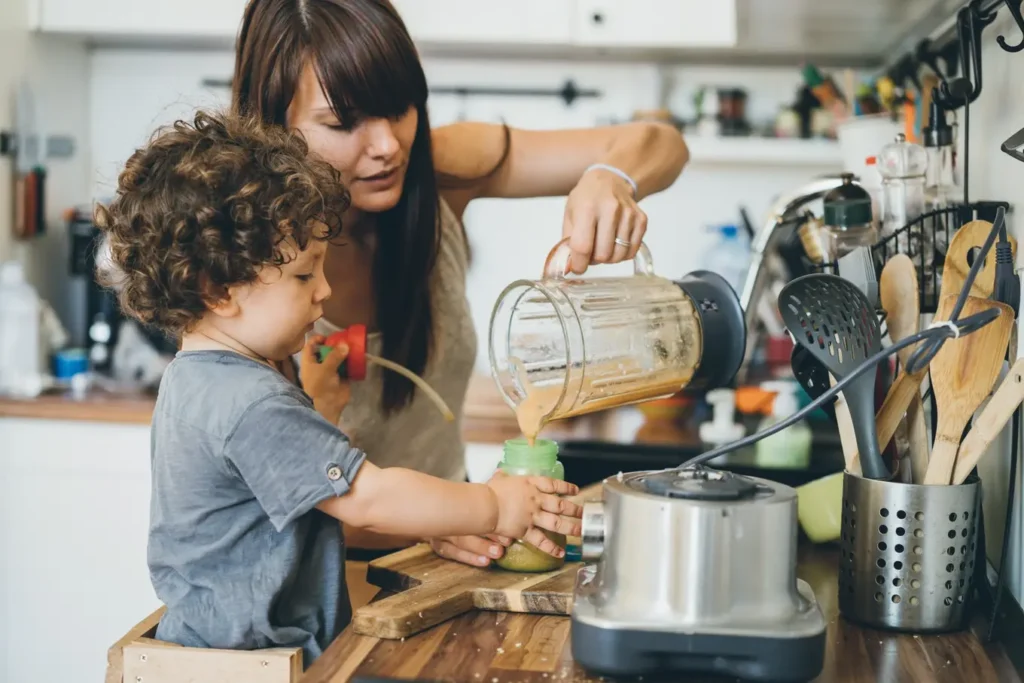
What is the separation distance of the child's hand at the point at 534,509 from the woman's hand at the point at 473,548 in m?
0.02

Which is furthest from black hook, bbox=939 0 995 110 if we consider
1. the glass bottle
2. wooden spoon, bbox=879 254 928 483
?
wooden spoon, bbox=879 254 928 483

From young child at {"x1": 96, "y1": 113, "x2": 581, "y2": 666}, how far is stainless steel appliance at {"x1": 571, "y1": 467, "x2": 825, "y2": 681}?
26 cm

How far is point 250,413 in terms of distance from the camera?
0.98 metres

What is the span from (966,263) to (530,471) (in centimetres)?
45

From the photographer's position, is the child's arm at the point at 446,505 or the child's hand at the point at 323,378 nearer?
the child's arm at the point at 446,505

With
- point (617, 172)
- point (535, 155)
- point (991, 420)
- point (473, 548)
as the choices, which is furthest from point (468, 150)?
point (991, 420)

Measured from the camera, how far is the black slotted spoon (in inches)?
36.5

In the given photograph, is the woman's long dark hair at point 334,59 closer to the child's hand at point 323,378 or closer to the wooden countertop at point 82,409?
the child's hand at point 323,378

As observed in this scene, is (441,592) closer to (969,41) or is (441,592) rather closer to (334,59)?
(334,59)

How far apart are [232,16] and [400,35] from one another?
132cm

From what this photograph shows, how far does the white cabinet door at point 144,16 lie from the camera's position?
8.04 ft

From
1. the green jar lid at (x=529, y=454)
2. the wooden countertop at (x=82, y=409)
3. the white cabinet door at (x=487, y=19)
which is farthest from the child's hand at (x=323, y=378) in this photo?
the white cabinet door at (x=487, y=19)

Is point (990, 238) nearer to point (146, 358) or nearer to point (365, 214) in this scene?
point (365, 214)

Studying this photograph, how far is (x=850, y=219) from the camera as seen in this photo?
3.92ft
